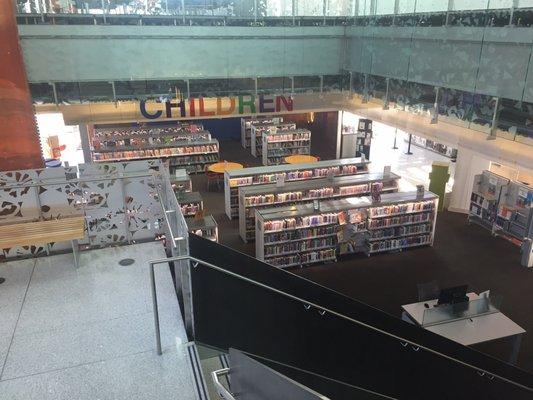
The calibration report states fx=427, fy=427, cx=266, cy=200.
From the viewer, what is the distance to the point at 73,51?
40.2 ft

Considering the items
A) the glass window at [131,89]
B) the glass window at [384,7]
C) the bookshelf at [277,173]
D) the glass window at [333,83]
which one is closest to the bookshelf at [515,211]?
the bookshelf at [277,173]

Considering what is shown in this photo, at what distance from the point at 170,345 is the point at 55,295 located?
1584mm

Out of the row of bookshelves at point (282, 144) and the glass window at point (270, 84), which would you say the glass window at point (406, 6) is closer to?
the glass window at point (270, 84)

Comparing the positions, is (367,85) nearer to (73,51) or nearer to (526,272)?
(526,272)

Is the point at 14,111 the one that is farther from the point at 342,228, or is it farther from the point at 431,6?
the point at 431,6

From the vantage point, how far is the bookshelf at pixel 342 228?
10156 mm

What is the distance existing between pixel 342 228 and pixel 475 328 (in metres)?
4.44

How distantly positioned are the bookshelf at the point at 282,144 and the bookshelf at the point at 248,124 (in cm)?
232

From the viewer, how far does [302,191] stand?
1187cm

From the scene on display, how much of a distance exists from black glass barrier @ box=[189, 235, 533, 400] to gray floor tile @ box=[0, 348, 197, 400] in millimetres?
364

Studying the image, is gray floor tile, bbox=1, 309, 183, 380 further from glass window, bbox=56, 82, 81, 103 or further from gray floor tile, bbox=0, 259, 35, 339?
glass window, bbox=56, 82, 81, 103

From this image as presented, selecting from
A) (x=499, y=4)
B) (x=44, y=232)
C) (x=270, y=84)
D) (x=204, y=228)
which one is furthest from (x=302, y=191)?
(x=44, y=232)

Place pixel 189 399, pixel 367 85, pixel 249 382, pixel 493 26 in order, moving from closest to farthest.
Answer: pixel 249 382, pixel 189 399, pixel 493 26, pixel 367 85

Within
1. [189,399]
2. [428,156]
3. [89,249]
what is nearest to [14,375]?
[189,399]
